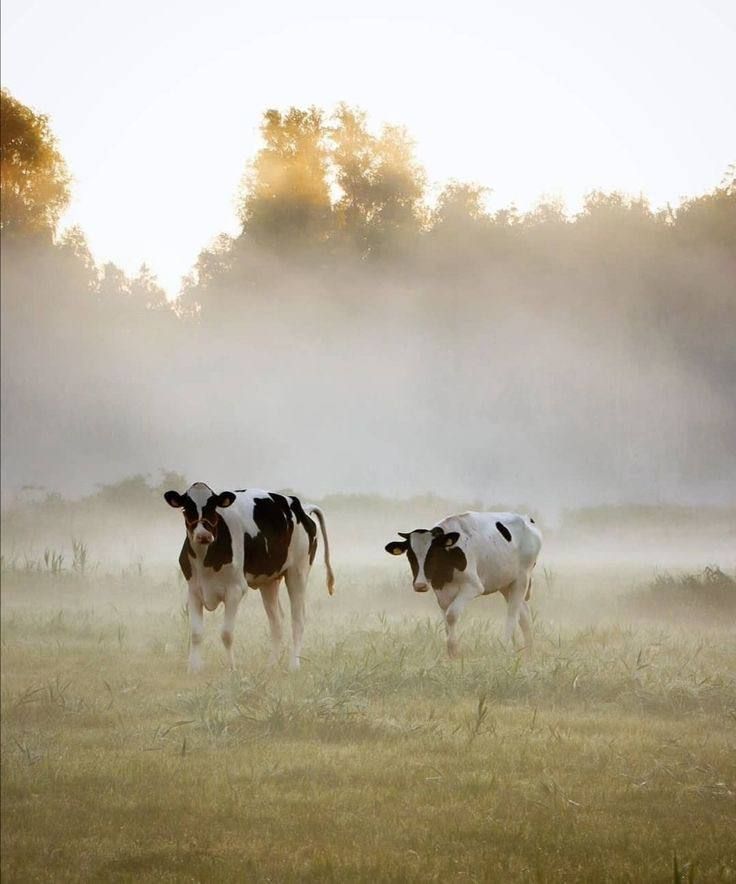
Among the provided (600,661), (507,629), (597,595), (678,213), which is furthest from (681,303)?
(507,629)

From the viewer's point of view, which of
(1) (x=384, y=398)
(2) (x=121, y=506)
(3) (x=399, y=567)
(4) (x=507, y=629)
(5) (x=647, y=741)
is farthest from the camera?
(3) (x=399, y=567)

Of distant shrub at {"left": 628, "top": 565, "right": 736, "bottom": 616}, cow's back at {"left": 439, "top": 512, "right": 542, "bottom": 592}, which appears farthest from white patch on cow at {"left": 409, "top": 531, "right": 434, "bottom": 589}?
distant shrub at {"left": 628, "top": 565, "right": 736, "bottom": 616}

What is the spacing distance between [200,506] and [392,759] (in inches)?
81.0

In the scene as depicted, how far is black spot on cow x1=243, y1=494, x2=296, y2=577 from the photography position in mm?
10312

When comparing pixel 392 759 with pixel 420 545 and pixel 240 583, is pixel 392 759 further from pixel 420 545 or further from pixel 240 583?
pixel 420 545

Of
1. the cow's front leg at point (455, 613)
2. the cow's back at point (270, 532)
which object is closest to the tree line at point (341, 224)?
the cow's back at point (270, 532)

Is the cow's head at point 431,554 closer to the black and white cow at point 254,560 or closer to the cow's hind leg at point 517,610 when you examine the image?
the black and white cow at point 254,560

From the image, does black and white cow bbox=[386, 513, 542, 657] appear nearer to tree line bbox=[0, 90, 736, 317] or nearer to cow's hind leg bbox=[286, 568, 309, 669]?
cow's hind leg bbox=[286, 568, 309, 669]

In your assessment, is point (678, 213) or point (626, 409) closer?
point (678, 213)

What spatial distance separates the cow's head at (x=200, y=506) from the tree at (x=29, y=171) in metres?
2.21

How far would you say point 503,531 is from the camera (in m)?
12.3

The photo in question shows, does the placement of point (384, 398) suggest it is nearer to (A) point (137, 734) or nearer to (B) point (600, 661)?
(B) point (600, 661)

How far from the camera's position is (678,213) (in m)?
7.89

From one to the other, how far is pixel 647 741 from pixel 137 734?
3.59 meters
